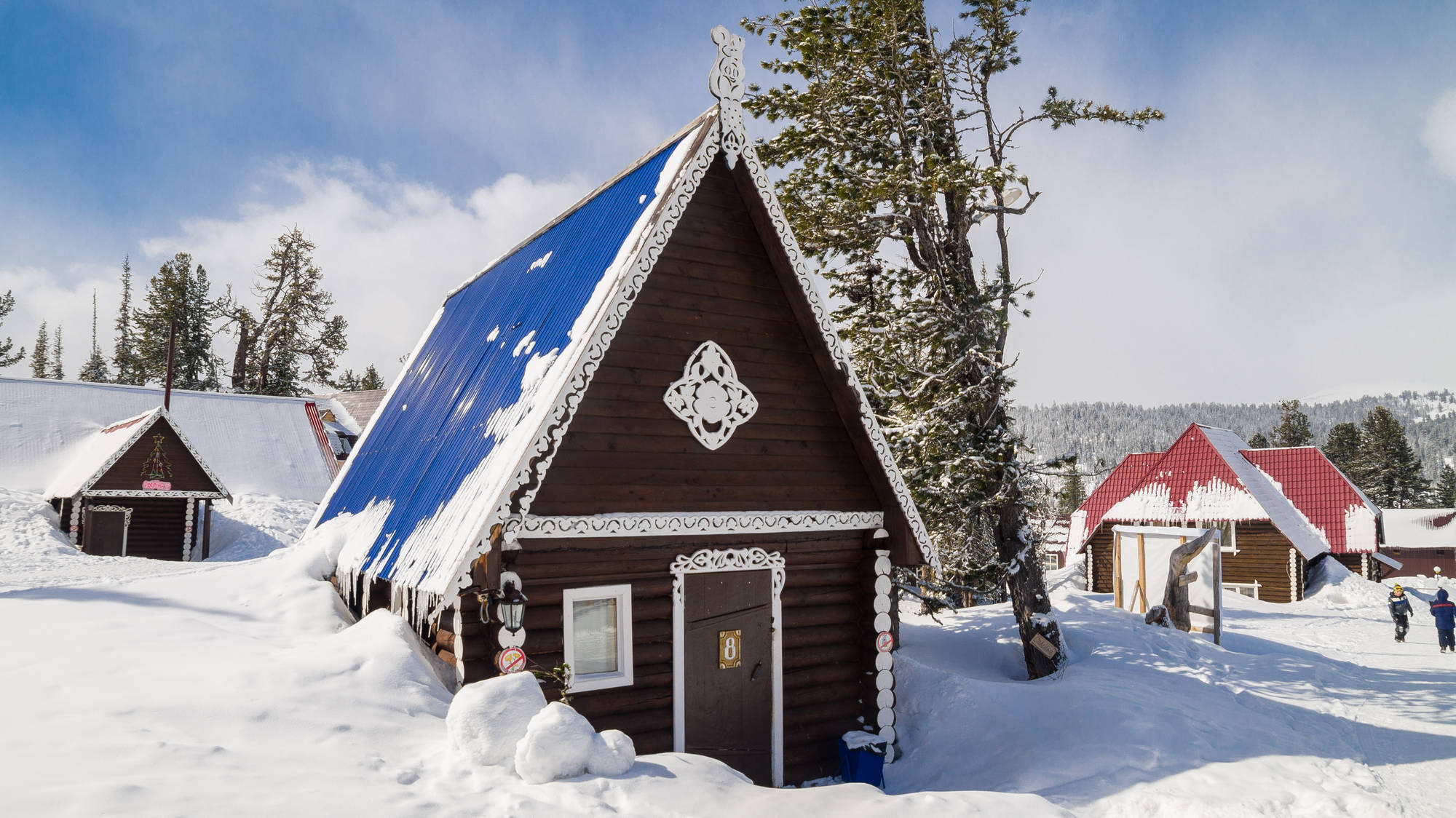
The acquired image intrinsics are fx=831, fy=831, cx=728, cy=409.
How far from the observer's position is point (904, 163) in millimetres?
14297

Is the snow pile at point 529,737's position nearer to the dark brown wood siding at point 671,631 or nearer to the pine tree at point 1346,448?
the dark brown wood siding at point 671,631

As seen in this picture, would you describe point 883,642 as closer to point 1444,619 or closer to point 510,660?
point 510,660

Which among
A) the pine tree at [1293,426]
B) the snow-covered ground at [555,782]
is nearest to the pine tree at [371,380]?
the snow-covered ground at [555,782]

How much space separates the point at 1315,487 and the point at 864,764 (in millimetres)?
35314

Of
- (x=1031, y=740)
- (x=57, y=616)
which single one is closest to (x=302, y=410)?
(x=57, y=616)

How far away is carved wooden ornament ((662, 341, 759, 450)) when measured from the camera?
908cm

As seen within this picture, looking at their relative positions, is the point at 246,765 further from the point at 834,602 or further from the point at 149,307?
the point at 149,307

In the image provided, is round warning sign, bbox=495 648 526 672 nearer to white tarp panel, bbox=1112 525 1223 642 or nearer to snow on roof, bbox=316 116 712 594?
snow on roof, bbox=316 116 712 594

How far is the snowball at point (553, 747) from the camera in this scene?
219 inches

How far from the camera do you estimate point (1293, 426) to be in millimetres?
65750

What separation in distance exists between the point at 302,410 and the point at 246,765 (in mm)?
36023

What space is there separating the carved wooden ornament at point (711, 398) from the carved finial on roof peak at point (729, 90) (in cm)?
215

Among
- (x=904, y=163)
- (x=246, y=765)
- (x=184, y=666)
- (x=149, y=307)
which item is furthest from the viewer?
(x=149, y=307)

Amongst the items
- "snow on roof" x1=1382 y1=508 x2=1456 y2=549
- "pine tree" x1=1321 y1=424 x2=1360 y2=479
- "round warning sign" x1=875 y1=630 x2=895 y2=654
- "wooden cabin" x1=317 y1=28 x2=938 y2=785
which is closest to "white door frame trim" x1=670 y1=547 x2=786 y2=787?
"wooden cabin" x1=317 y1=28 x2=938 y2=785
